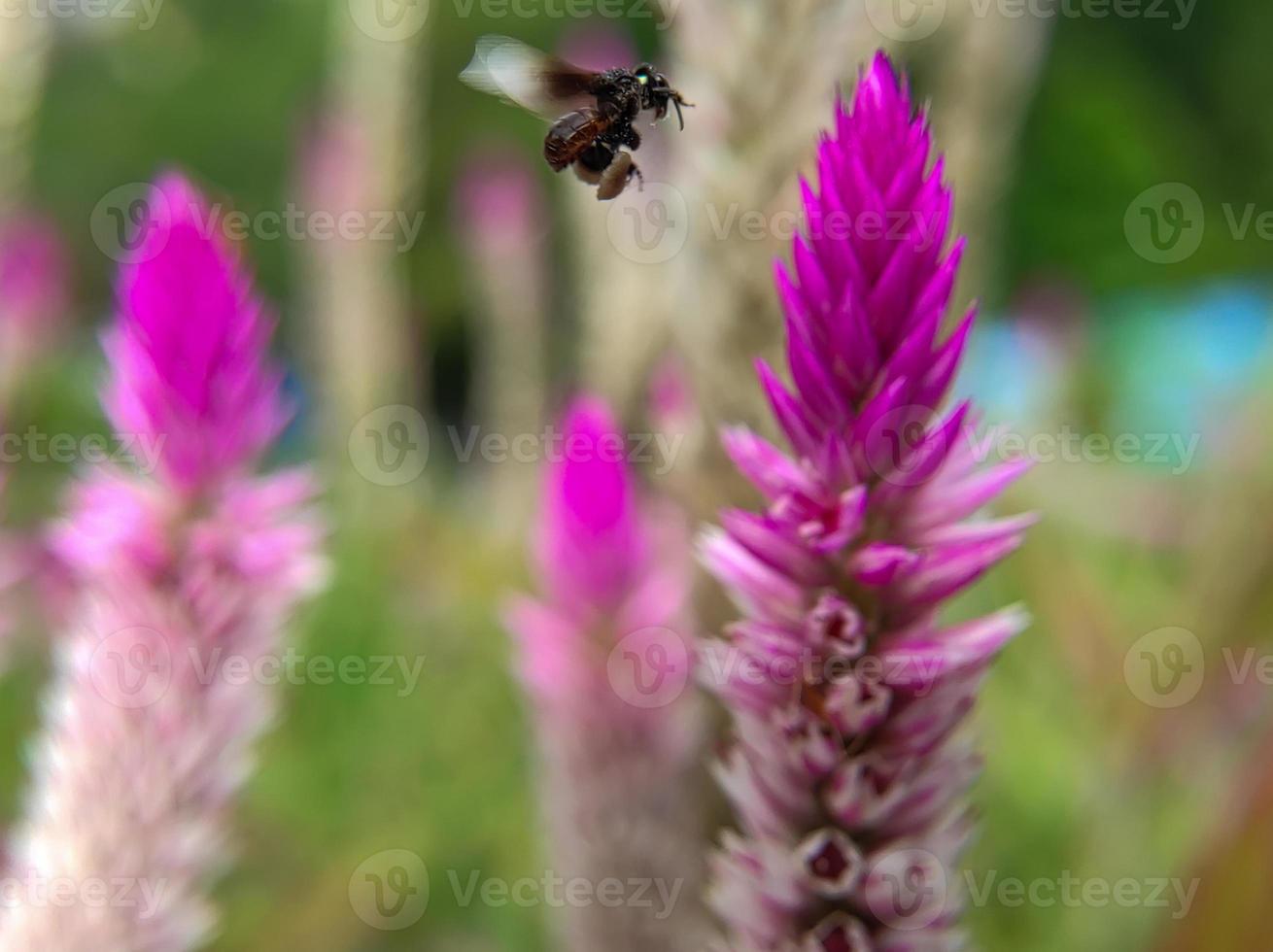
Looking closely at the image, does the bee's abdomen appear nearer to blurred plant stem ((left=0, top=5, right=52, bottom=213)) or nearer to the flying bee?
the flying bee

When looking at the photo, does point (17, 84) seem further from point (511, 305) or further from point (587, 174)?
point (511, 305)

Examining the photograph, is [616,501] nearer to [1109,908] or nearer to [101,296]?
[1109,908]

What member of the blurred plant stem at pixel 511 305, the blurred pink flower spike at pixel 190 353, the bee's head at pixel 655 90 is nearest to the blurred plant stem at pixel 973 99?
the bee's head at pixel 655 90

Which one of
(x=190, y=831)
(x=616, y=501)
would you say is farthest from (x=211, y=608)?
(x=616, y=501)

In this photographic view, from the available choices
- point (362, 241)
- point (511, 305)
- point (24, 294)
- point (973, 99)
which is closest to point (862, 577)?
point (973, 99)

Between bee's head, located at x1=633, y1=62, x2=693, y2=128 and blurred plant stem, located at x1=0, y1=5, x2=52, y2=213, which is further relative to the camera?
blurred plant stem, located at x1=0, y1=5, x2=52, y2=213

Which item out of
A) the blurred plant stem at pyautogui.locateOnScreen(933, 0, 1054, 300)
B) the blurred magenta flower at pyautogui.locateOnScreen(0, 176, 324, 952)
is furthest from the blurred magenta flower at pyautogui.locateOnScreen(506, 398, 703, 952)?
the blurred plant stem at pyautogui.locateOnScreen(933, 0, 1054, 300)
